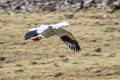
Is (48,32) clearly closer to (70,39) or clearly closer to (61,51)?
(70,39)

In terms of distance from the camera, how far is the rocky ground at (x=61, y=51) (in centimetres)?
1611

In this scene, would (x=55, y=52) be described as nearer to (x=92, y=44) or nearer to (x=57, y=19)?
(x=92, y=44)

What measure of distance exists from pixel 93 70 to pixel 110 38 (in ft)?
21.0

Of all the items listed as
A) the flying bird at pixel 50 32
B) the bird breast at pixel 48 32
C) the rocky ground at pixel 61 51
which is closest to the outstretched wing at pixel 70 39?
the flying bird at pixel 50 32

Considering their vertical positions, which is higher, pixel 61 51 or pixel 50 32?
pixel 50 32

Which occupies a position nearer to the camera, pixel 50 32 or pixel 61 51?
pixel 50 32

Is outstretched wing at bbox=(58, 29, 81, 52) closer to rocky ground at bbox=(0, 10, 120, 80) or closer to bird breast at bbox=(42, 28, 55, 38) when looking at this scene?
bird breast at bbox=(42, 28, 55, 38)

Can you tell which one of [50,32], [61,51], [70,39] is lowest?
[61,51]

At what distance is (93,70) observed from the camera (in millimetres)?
16531

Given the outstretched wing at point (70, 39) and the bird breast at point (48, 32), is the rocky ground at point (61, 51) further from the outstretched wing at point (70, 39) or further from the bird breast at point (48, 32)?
the bird breast at point (48, 32)

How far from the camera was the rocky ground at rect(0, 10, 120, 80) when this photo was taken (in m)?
16.1

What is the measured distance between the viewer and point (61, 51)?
20031mm

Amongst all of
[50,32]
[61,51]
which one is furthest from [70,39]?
[61,51]

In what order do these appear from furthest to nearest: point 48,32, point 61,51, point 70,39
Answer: point 61,51
point 70,39
point 48,32
